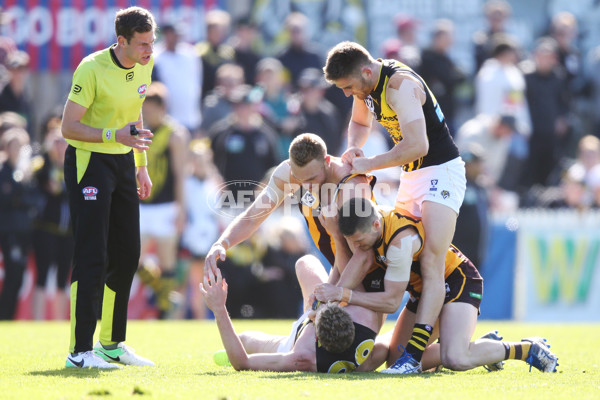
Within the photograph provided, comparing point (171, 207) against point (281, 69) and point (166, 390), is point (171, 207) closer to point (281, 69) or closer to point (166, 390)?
point (281, 69)

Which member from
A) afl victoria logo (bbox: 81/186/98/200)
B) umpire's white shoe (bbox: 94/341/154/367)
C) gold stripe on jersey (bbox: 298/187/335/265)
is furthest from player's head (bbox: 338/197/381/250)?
umpire's white shoe (bbox: 94/341/154/367)

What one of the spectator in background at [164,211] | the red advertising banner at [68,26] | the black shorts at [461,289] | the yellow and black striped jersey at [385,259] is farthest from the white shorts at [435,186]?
the red advertising banner at [68,26]

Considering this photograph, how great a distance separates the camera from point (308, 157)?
656cm

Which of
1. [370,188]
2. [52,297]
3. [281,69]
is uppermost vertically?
[281,69]

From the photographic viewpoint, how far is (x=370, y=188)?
6969 millimetres

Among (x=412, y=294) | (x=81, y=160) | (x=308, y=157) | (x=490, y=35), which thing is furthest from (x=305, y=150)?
(x=490, y=35)

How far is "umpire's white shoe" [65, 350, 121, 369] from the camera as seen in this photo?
6660mm

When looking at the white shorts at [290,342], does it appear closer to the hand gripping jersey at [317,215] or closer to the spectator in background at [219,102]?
the hand gripping jersey at [317,215]

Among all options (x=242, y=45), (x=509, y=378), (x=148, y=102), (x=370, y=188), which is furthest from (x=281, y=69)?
(x=509, y=378)

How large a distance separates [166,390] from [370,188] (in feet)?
7.62

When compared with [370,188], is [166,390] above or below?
below

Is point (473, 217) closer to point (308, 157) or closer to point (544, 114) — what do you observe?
point (544, 114)

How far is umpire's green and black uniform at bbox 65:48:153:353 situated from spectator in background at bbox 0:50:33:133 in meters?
7.32

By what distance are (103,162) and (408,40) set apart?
9214mm
